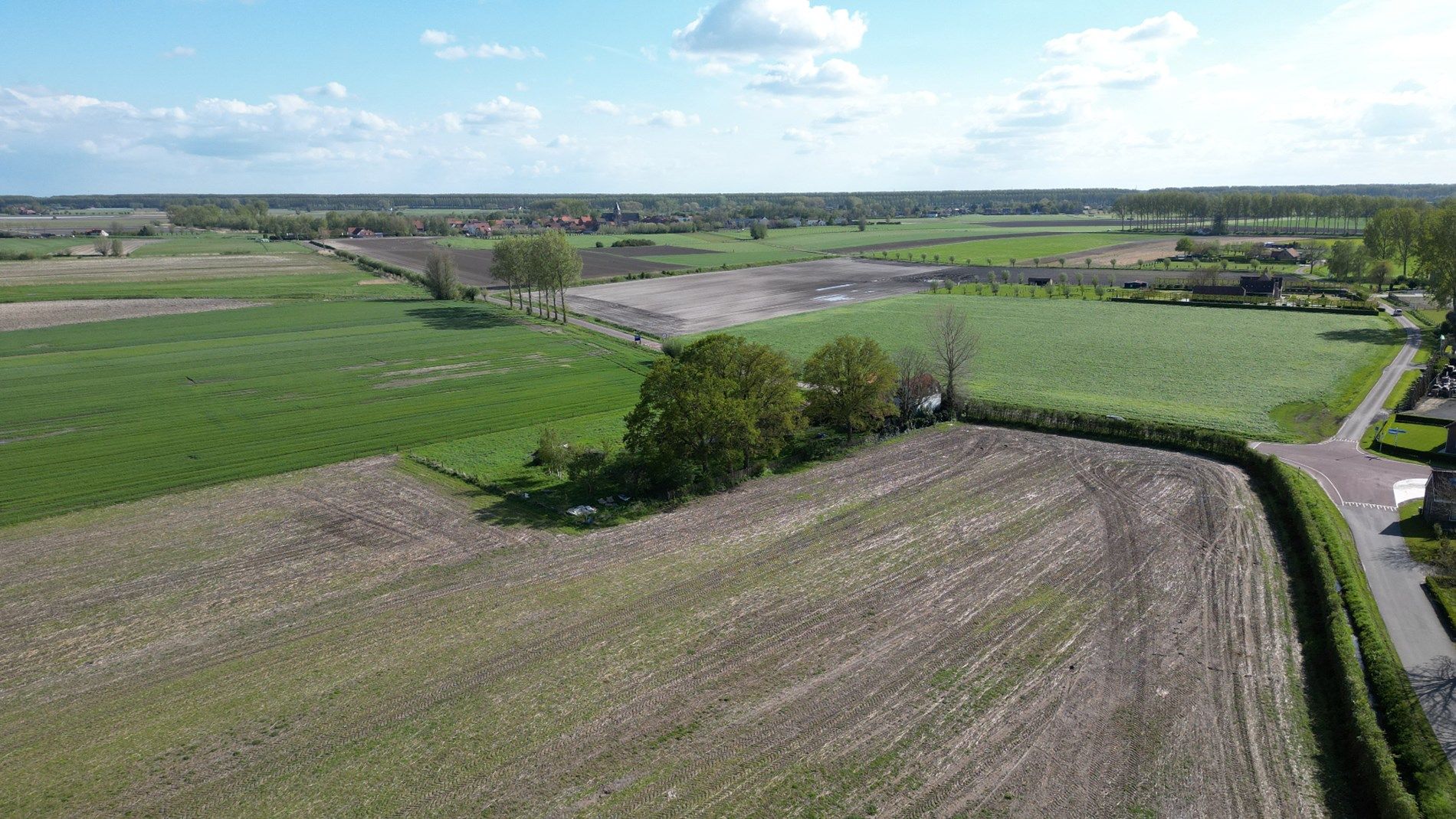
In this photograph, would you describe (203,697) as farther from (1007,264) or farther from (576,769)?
(1007,264)

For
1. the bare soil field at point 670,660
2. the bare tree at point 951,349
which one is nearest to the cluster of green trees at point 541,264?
the bare tree at point 951,349

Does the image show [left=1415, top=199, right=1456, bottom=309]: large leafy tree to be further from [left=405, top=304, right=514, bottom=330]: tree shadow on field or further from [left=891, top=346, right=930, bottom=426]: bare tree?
[left=405, top=304, right=514, bottom=330]: tree shadow on field

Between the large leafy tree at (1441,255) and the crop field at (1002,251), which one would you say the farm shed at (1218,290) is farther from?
the crop field at (1002,251)

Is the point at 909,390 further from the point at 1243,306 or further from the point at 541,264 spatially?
the point at 1243,306

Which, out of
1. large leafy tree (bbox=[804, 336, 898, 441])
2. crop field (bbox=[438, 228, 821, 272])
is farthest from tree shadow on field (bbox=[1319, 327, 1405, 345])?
crop field (bbox=[438, 228, 821, 272])

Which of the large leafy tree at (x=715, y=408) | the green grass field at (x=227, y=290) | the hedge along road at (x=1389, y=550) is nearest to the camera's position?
the hedge along road at (x=1389, y=550)

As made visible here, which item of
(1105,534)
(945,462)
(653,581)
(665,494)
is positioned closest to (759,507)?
(665,494)
